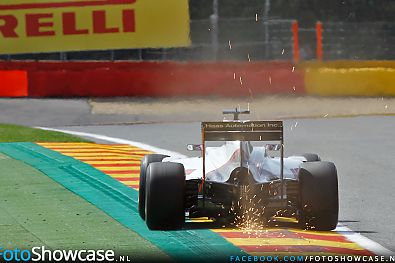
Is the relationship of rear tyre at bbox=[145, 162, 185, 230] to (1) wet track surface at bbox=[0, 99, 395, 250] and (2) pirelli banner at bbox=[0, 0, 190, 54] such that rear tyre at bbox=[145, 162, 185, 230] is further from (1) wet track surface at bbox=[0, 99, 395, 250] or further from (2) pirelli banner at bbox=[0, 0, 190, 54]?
(2) pirelli banner at bbox=[0, 0, 190, 54]

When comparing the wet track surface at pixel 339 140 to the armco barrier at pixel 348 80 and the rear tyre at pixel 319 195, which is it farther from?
the armco barrier at pixel 348 80

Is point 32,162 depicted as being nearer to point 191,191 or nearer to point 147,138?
point 147,138

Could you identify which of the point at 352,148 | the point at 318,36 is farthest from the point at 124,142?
the point at 318,36

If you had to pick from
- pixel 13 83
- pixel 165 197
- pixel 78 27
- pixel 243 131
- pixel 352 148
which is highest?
pixel 78 27

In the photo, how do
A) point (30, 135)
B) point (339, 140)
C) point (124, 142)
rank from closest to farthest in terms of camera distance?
point (339, 140) < point (124, 142) < point (30, 135)

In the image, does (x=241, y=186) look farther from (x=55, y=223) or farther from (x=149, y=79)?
(x=149, y=79)

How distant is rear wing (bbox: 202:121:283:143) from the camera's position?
405 inches

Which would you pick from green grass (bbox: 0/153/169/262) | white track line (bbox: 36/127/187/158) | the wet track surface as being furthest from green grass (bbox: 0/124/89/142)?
green grass (bbox: 0/153/169/262)

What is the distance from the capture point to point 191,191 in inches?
412

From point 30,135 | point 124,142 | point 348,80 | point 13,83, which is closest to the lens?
point 124,142

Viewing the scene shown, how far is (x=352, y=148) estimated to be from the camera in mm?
18266

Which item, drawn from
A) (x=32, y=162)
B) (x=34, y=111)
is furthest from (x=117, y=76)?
(x=32, y=162)

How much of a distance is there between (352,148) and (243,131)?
810 cm

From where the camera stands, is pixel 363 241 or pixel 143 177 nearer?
pixel 363 241
